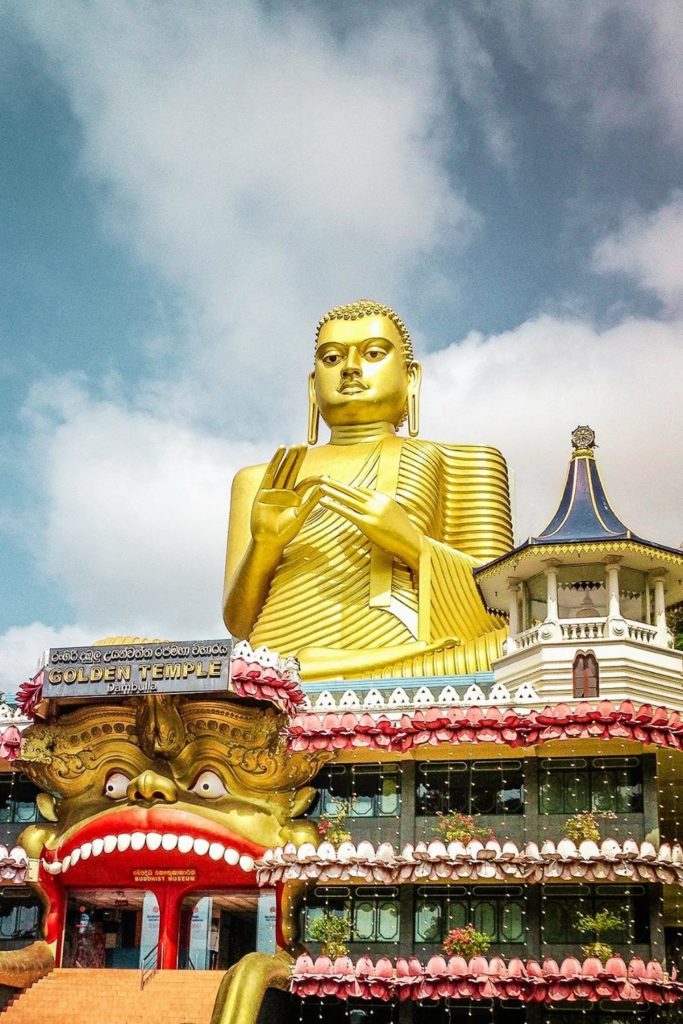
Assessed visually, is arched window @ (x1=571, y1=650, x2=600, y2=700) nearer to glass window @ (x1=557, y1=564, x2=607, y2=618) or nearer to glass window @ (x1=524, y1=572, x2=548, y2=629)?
glass window @ (x1=524, y1=572, x2=548, y2=629)

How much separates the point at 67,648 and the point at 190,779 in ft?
10.0

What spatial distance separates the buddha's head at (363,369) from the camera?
3136cm

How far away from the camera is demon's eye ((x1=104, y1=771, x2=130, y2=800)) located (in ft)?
76.1

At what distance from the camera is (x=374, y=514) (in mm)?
26844

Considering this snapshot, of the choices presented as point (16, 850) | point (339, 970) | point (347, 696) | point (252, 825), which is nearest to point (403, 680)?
point (347, 696)

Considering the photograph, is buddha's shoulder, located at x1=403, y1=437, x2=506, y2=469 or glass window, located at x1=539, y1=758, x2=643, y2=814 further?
buddha's shoulder, located at x1=403, y1=437, x2=506, y2=469

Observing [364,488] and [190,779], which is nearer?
[190,779]

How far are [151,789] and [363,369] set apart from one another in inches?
491

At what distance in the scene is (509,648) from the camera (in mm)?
23703

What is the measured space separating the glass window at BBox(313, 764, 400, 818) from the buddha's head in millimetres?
10758

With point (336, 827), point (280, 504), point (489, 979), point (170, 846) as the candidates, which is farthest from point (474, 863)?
point (280, 504)

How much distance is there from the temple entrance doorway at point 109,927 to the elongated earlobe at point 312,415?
11.6 m

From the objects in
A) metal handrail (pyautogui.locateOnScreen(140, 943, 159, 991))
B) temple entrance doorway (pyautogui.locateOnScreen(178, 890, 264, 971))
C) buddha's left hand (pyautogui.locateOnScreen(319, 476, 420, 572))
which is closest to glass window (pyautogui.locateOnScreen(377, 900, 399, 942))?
temple entrance doorway (pyautogui.locateOnScreen(178, 890, 264, 971))

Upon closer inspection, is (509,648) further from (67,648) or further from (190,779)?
(67,648)
